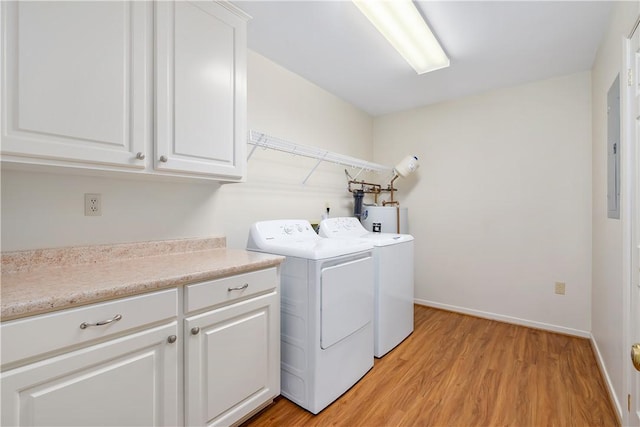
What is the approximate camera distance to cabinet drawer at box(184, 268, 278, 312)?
128 cm

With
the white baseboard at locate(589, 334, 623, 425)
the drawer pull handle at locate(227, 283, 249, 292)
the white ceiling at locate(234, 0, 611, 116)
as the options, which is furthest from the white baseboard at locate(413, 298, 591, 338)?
the drawer pull handle at locate(227, 283, 249, 292)

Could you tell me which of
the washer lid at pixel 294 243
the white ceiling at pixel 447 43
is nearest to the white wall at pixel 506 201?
the white ceiling at pixel 447 43

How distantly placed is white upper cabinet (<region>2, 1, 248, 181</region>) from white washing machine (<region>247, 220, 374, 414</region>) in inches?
26.0

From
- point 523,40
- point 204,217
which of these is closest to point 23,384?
point 204,217

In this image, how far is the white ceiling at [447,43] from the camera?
183 centimetres

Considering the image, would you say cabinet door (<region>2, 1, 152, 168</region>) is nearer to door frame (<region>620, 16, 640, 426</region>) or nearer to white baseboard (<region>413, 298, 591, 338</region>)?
door frame (<region>620, 16, 640, 426</region>)

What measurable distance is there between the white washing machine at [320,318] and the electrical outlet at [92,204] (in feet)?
2.82

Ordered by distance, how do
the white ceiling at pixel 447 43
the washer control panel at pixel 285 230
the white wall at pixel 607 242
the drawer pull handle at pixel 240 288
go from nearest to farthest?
1. the drawer pull handle at pixel 240 288
2. the white wall at pixel 607 242
3. the white ceiling at pixel 447 43
4. the washer control panel at pixel 285 230

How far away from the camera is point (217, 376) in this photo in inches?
53.7

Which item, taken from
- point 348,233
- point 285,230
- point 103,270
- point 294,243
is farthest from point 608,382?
point 103,270

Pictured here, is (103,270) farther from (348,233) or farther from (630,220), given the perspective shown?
(630,220)

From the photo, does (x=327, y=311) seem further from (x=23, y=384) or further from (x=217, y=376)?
(x=23, y=384)

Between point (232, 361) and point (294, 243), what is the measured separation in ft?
2.73

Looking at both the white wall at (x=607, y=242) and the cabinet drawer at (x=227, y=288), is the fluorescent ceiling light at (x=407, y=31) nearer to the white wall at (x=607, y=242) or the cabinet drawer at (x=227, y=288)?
the white wall at (x=607, y=242)
